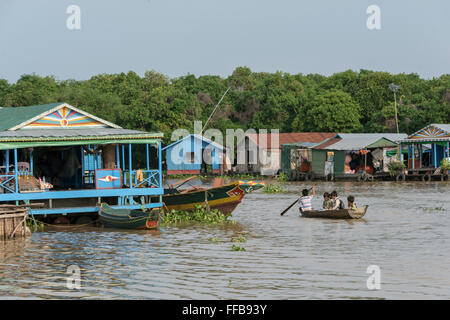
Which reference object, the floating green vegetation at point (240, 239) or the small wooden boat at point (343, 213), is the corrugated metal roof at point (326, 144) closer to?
A: the small wooden boat at point (343, 213)

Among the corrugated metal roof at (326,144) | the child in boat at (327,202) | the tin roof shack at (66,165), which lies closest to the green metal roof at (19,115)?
the tin roof shack at (66,165)

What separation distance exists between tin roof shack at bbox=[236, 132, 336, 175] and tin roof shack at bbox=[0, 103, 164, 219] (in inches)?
1098

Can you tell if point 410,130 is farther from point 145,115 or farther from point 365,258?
point 365,258

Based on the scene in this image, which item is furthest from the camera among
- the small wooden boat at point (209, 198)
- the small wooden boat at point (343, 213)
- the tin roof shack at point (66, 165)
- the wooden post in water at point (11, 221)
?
the small wooden boat at point (209, 198)

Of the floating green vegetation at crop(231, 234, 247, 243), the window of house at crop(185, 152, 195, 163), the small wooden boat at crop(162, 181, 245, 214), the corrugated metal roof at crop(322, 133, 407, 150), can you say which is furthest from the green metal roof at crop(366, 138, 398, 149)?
the floating green vegetation at crop(231, 234, 247, 243)

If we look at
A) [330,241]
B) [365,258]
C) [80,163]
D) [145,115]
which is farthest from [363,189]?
[145,115]

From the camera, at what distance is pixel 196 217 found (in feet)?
68.9

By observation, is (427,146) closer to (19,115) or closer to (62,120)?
(62,120)

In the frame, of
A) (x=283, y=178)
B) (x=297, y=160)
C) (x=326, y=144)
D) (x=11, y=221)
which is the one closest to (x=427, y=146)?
(x=326, y=144)

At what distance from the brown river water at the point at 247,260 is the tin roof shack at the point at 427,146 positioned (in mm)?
18226

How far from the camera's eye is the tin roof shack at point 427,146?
1554 inches

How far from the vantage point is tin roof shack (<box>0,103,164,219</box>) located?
19297mm

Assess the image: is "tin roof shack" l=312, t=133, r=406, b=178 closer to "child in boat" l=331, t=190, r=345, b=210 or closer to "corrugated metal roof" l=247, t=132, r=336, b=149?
"corrugated metal roof" l=247, t=132, r=336, b=149
